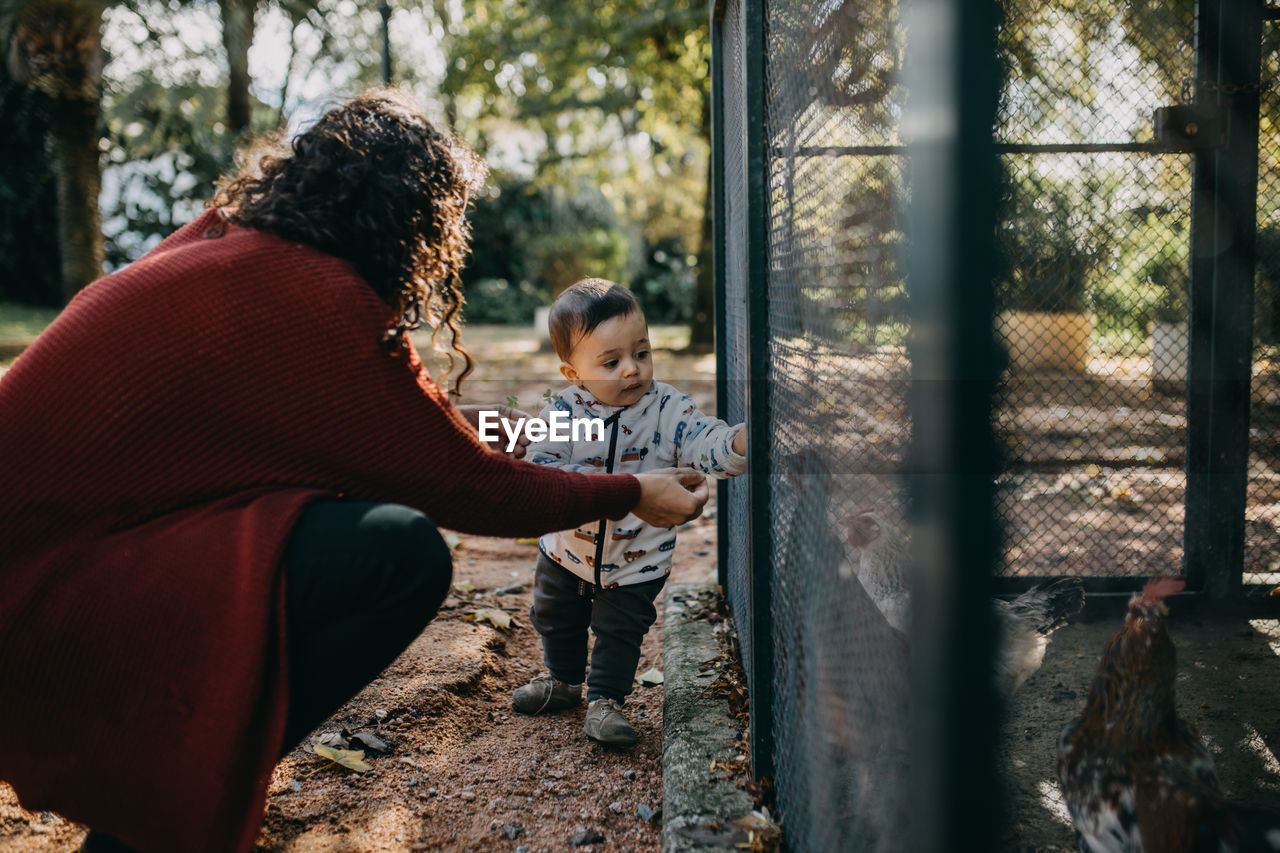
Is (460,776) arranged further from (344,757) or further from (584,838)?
(584,838)

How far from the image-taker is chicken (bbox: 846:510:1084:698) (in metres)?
1.33

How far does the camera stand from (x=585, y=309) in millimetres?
2658

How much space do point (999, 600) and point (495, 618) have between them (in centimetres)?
210

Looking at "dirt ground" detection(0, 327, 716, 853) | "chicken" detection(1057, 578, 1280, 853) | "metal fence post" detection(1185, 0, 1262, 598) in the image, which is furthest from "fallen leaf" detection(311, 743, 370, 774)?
"metal fence post" detection(1185, 0, 1262, 598)

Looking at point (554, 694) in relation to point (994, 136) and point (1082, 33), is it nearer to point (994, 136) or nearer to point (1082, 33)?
point (994, 136)

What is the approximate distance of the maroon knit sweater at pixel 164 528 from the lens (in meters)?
1.56

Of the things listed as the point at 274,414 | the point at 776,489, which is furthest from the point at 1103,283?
the point at 274,414

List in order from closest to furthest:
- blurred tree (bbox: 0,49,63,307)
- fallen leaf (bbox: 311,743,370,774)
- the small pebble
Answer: the small pebble
fallen leaf (bbox: 311,743,370,774)
blurred tree (bbox: 0,49,63,307)

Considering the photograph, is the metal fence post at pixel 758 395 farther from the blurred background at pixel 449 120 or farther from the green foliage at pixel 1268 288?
the blurred background at pixel 449 120

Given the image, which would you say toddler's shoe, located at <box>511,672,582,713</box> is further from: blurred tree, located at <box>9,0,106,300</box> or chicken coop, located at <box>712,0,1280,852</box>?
blurred tree, located at <box>9,0,106,300</box>

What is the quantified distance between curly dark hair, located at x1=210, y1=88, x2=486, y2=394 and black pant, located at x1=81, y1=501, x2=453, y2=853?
13.0 inches

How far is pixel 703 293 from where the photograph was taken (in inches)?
511

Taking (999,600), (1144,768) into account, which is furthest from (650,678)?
(1144,768)

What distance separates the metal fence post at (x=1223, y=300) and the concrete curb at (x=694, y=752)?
191 cm
